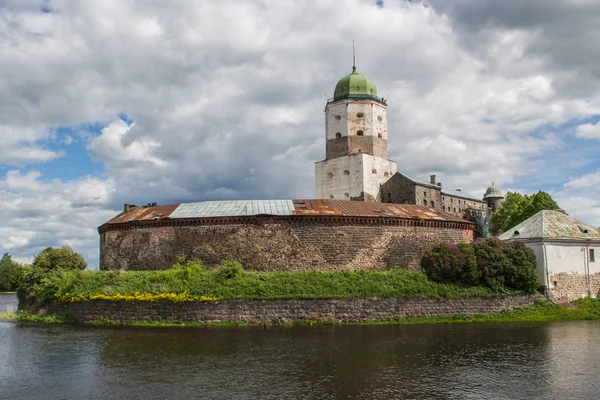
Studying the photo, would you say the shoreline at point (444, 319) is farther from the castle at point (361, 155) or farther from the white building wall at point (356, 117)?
the white building wall at point (356, 117)

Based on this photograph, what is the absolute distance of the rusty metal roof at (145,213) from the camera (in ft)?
108

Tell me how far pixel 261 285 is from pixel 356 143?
80.0 feet

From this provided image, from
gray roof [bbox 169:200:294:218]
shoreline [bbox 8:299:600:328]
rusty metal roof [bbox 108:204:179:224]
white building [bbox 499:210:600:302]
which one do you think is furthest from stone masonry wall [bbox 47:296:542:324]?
rusty metal roof [bbox 108:204:179:224]

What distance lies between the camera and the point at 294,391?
12.8 m

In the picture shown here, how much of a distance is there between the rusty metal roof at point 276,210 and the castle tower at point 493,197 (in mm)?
25175

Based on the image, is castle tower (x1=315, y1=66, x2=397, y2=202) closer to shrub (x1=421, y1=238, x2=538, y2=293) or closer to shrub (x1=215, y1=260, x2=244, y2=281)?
shrub (x1=421, y1=238, x2=538, y2=293)

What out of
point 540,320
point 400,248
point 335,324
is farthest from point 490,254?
point 335,324

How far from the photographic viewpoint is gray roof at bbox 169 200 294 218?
31391mm

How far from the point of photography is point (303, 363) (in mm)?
15820

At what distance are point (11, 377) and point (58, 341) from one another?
18.8 ft

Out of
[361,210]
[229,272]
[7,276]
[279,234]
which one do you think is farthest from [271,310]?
[7,276]

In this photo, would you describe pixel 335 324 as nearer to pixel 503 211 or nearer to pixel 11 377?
pixel 11 377

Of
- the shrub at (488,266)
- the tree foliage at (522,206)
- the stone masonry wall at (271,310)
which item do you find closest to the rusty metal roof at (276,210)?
the shrub at (488,266)

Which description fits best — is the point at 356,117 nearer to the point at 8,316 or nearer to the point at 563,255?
the point at 563,255
